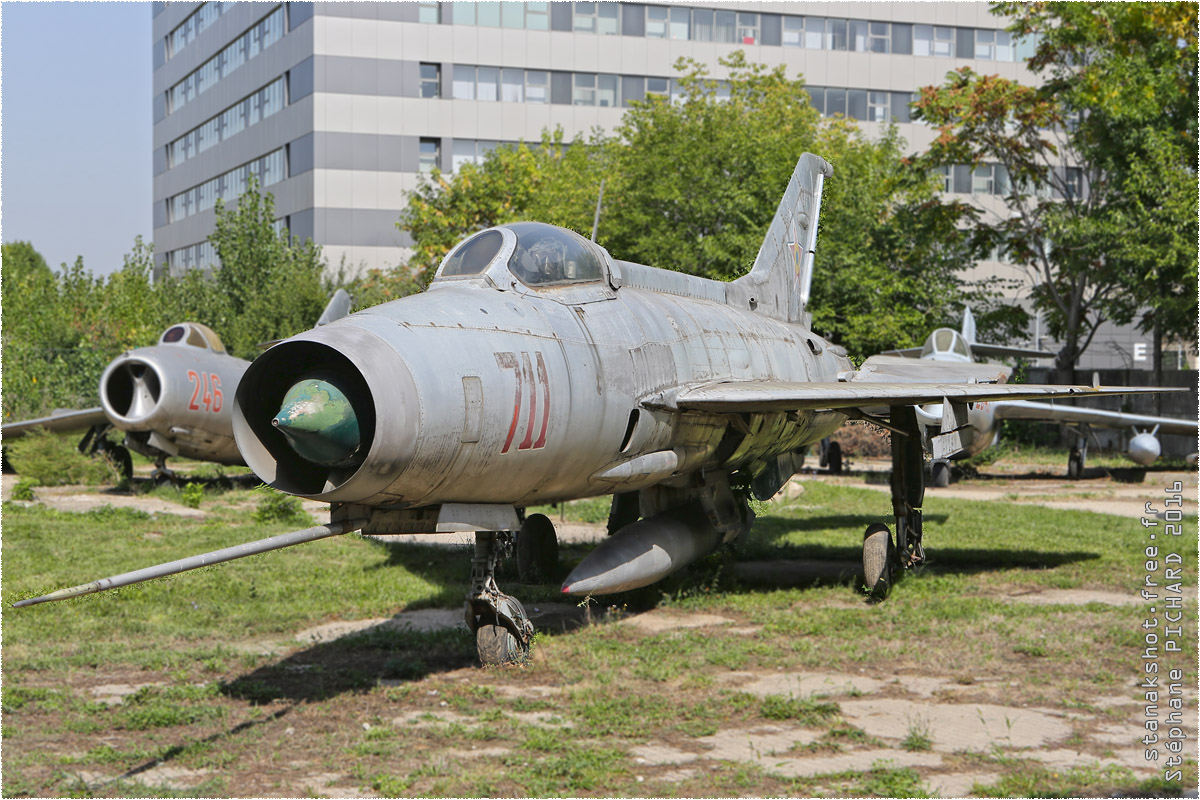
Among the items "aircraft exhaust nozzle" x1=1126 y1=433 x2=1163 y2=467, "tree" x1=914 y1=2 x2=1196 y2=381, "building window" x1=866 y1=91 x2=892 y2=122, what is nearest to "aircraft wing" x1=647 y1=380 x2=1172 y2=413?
"aircraft exhaust nozzle" x1=1126 y1=433 x2=1163 y2=467

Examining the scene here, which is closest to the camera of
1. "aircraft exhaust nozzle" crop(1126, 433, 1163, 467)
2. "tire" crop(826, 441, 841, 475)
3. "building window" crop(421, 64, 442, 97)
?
"aircraft exhaust nozzle" crop(1126, 433, 1163, 467)

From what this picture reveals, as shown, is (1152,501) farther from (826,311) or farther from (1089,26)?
(1089,26)

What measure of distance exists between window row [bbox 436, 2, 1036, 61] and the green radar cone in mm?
48135

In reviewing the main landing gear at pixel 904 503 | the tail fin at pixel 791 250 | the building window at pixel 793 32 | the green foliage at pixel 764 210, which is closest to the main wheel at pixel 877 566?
the main landing gear at pixel 904 503

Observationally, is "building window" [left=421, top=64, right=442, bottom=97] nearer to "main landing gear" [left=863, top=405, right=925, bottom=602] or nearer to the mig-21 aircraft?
the mig-21 aircraft

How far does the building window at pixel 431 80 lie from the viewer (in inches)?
2026

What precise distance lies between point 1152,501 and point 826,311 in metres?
12.0

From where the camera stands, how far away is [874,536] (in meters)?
11.5

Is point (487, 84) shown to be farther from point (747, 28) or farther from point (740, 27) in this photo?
point (747, 28)

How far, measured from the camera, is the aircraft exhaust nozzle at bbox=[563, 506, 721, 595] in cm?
896

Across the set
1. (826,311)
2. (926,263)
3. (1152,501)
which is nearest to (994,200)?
(926,263)

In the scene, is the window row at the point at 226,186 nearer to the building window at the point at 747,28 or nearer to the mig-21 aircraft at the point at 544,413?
the building window at the point at 747,28

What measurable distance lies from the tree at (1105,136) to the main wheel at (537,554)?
2278 cm

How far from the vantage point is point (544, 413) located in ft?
24.6
